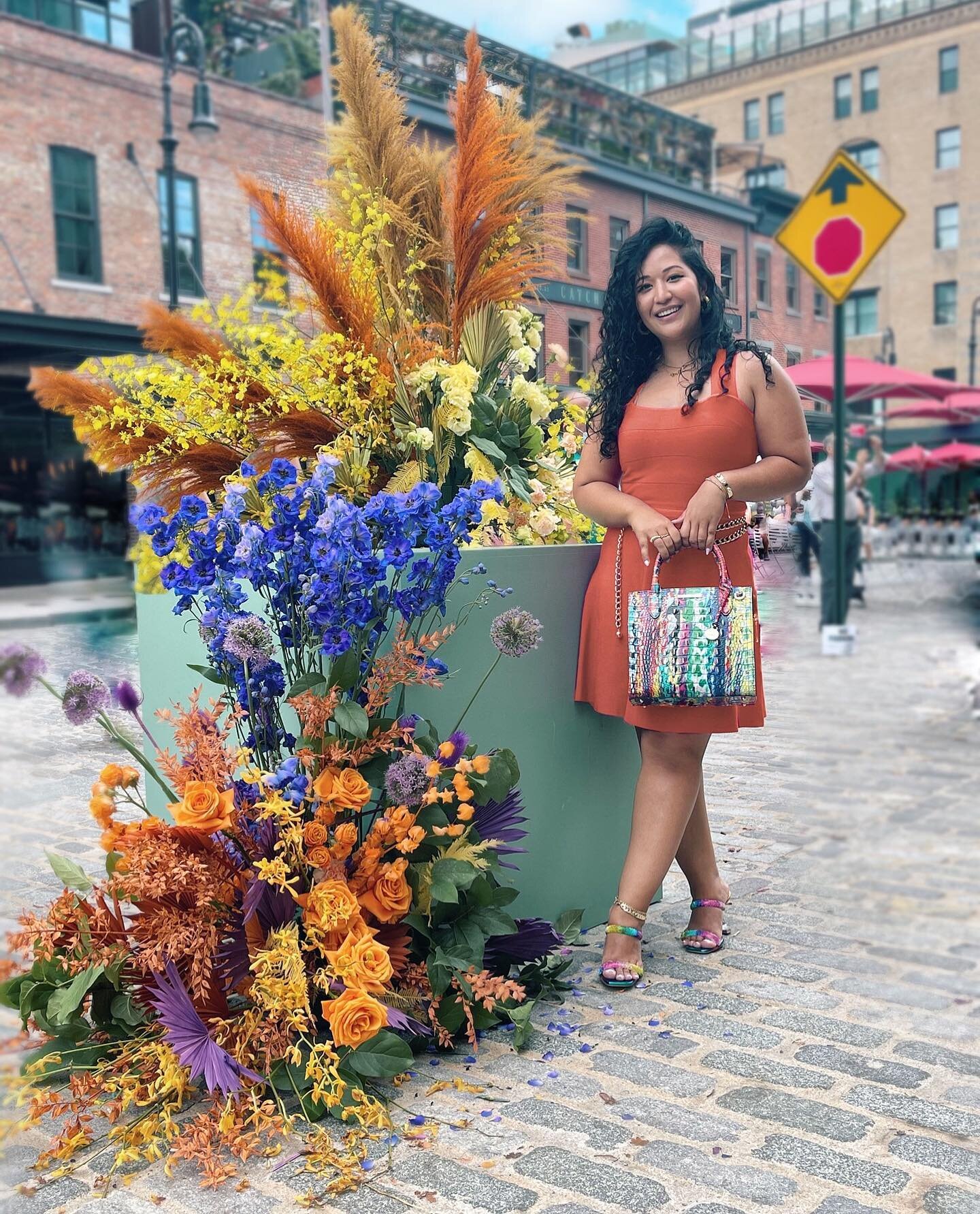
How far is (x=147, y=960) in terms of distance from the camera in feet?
7.98

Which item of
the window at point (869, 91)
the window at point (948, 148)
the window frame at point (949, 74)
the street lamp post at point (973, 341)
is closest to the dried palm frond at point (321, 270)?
the street lamp post at point (973, 341)

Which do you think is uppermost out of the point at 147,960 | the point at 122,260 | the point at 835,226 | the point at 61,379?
the point at 122,260

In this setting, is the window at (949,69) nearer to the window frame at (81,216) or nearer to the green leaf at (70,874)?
the window frame at (81,216)

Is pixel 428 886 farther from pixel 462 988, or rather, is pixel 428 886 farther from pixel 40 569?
pixel 40 569

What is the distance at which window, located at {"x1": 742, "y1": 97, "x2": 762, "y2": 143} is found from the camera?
51.9 m

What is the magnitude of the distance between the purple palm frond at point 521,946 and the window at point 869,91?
51.5 metres

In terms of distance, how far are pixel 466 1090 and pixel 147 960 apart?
2.31ft

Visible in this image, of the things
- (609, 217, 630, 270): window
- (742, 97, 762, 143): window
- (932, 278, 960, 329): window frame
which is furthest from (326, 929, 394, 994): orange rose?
(742, 97, 762, 143): window

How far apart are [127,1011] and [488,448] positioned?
167 centimetres

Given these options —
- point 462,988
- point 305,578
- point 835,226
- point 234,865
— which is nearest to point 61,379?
point 305,578

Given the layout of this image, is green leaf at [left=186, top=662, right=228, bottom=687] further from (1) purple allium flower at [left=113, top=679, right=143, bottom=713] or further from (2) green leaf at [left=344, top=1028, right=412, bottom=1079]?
(2) green leaf at [left=344, top=1028, right=412, bottom=1079]

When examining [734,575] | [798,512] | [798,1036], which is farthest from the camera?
[798,512]

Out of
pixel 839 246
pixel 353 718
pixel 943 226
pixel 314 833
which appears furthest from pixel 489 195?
pixel 943 226

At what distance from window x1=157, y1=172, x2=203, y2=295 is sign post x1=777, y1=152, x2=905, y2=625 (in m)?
15.0
